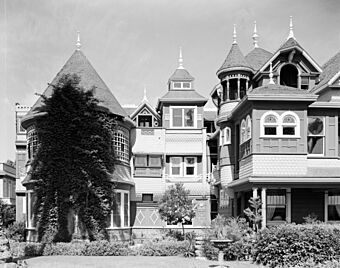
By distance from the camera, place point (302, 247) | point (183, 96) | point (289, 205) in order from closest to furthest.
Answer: point (302, 247)
point (289, 205)
point (183, 96)

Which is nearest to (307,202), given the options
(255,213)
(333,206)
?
(333,206)

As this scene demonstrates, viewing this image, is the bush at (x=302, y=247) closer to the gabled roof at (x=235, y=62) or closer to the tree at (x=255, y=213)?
the tree at (x=255, y=213)

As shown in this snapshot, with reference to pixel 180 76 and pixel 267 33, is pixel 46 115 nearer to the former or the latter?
pixel 180 76

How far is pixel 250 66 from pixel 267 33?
6.53 m

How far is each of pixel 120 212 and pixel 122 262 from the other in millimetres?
9977

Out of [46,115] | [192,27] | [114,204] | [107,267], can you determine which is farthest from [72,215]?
[192,27]

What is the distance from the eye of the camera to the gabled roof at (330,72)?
27297mm

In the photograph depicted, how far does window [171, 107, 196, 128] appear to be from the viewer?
32.9 metres

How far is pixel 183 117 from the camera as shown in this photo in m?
33.0

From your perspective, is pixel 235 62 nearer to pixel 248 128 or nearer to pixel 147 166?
pixel 248 128

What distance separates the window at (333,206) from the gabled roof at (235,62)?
974 centimetres

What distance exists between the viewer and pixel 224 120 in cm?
2934

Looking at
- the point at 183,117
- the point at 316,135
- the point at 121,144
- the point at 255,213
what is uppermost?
the point at 183,117

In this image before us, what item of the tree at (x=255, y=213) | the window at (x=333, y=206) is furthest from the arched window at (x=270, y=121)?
the window at (x=333, y=206)
